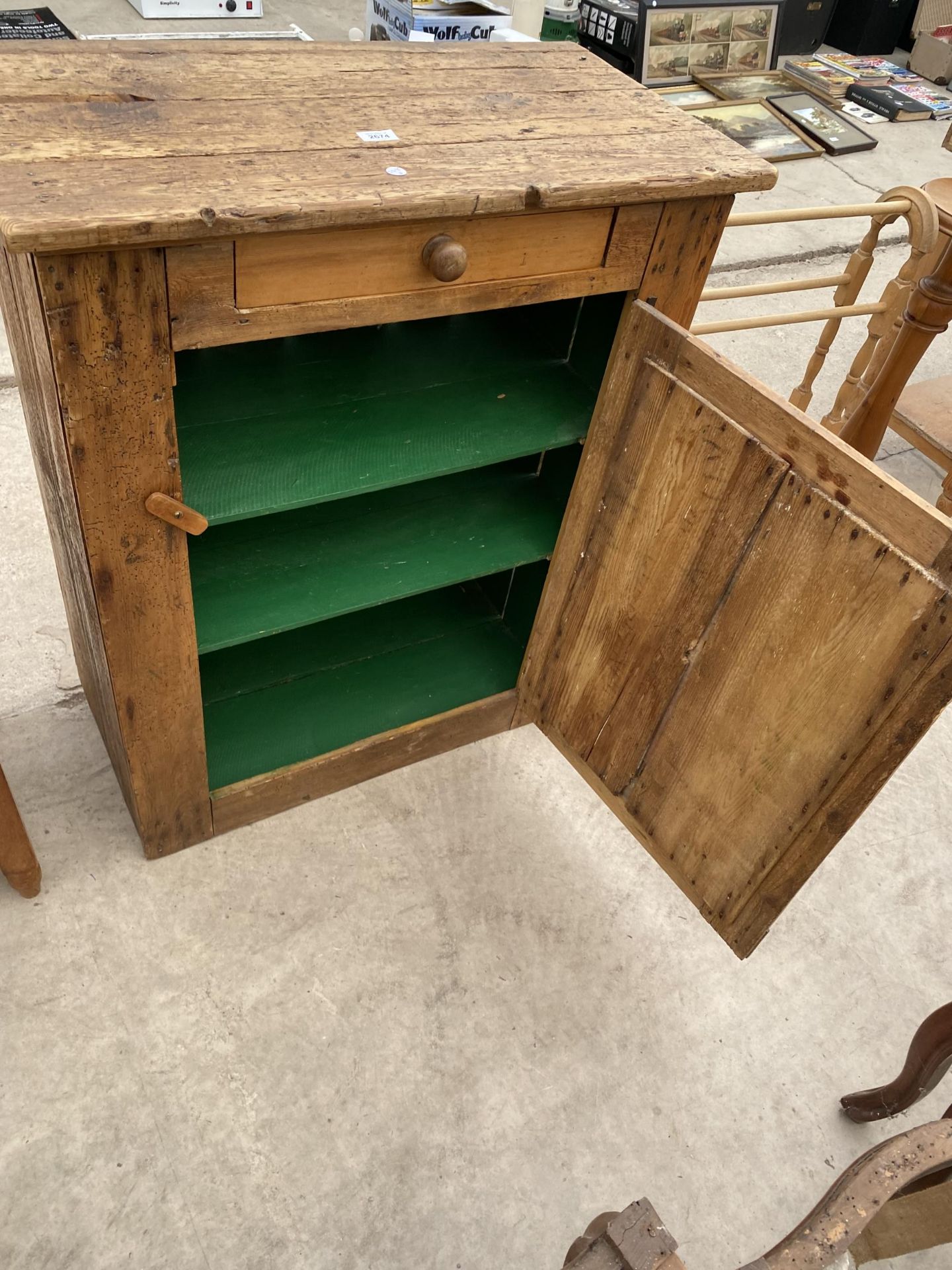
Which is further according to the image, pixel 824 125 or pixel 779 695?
pixel 824 125

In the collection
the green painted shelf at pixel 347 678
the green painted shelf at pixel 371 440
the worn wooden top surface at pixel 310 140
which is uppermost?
the worn wooden top surface at pixel 310 140

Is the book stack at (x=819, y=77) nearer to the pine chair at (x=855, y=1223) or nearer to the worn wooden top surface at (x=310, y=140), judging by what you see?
the worn wooden top surface at (x=310, y=140)

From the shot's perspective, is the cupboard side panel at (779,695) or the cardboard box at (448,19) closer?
the cupboard side panel at (779,695)

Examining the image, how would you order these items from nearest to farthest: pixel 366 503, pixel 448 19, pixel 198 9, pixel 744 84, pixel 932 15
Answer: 1. pixel 366 503
2. pixel 448 19
3. pixel 198 9
4. pixel 744 84
5. pixel 932 15

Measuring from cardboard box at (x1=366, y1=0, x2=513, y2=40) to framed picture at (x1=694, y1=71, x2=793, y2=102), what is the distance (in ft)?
5.81

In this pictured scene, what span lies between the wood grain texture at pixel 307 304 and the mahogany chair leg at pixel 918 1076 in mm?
1180

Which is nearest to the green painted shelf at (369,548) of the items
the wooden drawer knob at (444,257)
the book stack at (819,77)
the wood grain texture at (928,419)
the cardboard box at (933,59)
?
the wooden drawer knob at (444,257)

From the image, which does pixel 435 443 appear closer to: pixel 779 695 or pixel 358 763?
pixel 779 695

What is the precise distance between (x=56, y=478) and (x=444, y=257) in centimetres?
64

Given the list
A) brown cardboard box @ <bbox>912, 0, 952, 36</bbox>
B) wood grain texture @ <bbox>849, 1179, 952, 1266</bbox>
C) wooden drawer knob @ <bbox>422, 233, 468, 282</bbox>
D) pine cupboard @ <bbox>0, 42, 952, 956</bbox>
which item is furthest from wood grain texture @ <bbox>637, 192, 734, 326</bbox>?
brown cardboard box @ <bbox>912, 0, 952, 36</bbox>

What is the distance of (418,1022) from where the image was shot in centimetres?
171

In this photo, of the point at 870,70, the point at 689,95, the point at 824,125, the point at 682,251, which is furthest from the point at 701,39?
the point at 682,251

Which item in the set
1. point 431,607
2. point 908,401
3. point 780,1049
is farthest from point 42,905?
point 908,401

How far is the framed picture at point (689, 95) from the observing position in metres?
4.62
